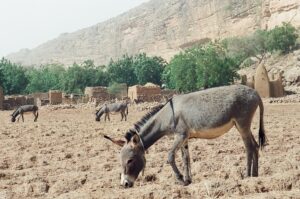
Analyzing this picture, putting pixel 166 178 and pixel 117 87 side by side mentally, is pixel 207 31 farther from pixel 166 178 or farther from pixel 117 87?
pixel 166 178

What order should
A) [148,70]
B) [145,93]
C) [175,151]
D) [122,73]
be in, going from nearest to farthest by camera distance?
[175,151] < [145,93] < [148,70] < [122,73]

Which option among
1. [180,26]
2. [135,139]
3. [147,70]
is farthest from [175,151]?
[180,26]

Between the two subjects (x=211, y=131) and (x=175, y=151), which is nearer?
Result: (x=175, y=151)

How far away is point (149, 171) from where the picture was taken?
8797mm

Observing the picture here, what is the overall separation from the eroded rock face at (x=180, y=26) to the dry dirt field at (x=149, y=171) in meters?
88.2

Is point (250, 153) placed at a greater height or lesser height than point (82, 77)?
lesser

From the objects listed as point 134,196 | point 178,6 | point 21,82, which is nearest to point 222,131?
point 134,196

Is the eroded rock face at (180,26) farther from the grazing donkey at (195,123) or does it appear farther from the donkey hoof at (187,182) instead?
the donkey hoof at (187,182)

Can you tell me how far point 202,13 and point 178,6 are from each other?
57.1 ft

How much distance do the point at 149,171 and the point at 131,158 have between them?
51.4 inches

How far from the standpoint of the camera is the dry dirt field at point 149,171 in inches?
256

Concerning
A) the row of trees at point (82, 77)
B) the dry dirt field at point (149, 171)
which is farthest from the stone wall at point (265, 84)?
the row of trees at point (82, 77)

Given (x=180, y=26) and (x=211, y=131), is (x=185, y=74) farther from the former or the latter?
(x=180, y=26)

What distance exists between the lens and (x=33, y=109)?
97.7 feet
